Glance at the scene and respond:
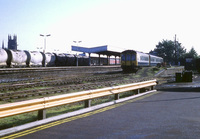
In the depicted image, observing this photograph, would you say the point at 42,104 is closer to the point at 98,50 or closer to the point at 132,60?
the point at 132,60

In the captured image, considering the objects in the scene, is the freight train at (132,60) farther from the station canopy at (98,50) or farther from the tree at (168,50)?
the tree at (168,50)

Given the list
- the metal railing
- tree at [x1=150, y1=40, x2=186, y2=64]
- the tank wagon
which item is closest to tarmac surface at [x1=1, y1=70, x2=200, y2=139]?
the metal railing

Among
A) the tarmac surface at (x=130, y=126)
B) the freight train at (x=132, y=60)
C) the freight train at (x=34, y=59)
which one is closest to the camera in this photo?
the tarmac surface at (x=130, y=126)

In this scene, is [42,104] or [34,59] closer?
[42,104]

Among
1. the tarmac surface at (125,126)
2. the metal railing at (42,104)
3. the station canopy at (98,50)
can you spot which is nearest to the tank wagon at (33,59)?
the station canopy at (98,50)

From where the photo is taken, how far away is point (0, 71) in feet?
85.5

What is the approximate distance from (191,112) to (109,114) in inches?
112

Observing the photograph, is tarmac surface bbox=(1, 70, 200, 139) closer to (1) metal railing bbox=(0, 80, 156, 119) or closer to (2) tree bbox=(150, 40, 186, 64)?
(1) metal railing bbox=(0, 80, 156, 119)

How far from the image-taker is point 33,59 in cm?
3706

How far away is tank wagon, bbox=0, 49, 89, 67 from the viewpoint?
31402 mm

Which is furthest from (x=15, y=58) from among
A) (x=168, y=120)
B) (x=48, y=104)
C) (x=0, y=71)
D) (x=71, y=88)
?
(x=168, y=120)

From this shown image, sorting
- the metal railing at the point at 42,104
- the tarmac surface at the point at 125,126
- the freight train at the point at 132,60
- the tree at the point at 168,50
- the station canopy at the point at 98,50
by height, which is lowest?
the tarmac surface at the point at 125,126

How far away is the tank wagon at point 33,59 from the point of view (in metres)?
31.4

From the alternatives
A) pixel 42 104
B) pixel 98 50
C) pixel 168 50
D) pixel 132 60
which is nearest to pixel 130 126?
pixel 42 104
